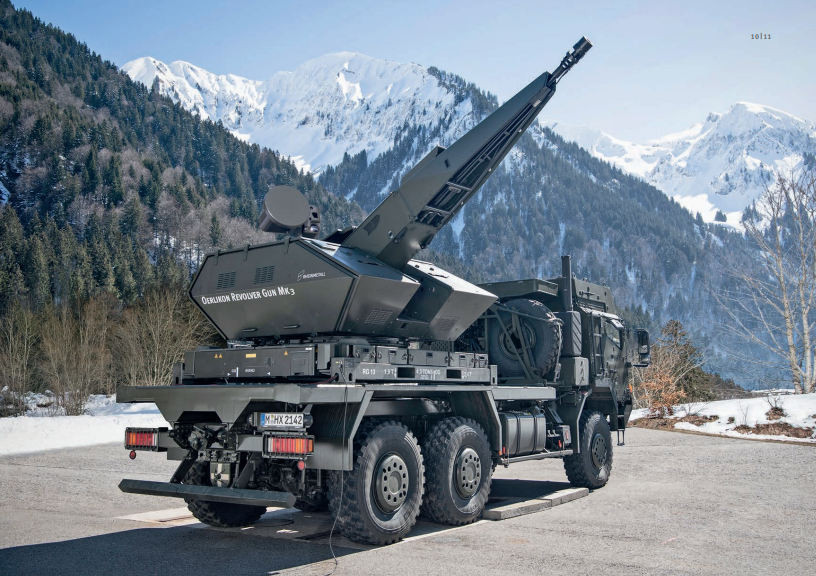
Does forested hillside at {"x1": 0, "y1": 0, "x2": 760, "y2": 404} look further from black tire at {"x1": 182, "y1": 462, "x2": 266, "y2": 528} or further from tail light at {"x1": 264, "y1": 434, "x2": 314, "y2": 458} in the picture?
tail light at {"x1": 264, "y1": 434, "x2": 314, "y2": 458}

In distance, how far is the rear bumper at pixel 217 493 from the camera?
24.2ft

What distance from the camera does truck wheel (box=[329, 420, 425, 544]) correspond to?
7711 millimetres

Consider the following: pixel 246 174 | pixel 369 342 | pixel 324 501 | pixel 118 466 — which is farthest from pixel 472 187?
pixel 246 174

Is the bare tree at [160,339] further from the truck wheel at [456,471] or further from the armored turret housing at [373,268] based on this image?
the truck wheel at [456,471]

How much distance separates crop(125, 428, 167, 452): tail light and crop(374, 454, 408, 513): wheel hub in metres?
2.74

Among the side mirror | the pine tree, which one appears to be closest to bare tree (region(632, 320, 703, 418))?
the side mirror

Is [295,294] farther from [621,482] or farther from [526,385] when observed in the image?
[621,482]

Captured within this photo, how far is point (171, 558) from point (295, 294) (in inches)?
124

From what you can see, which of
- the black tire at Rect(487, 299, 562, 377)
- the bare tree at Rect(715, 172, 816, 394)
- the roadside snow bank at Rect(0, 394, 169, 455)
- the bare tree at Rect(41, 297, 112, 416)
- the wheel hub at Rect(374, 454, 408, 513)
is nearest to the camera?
the wheel hub at Rect(374, 454, 408, 513)

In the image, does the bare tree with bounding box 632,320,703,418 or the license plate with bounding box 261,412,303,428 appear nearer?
the license plate with bounding box 261,412,303,428

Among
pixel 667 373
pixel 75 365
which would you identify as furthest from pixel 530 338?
pixel 75 365

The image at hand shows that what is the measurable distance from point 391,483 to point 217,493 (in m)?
1.88

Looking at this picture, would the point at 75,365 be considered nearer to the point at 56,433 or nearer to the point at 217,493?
the point at 56,433

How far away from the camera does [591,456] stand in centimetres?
1288
